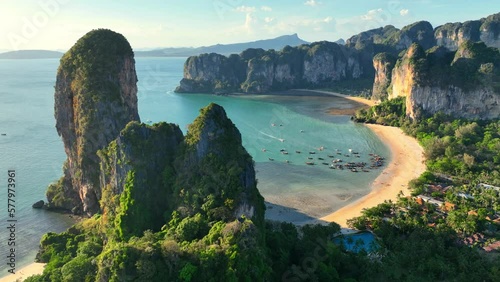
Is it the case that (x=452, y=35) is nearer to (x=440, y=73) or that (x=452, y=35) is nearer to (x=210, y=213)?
(x=440, y=73)

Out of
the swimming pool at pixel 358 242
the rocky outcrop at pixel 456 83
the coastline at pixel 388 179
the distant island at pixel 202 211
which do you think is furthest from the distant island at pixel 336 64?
the swimming pool at pixel 358 242

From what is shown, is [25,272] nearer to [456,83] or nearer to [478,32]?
[456,83]

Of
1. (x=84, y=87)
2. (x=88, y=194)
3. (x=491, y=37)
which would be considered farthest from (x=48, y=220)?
(x=491, y=37)

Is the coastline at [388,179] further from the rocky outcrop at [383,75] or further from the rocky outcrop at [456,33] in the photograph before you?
the rocky outcrop at [456,33]

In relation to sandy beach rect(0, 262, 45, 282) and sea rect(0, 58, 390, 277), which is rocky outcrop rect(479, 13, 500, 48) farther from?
sandy beach rect(0, 262, 45, 282)

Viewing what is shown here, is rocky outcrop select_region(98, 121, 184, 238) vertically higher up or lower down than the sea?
higher up

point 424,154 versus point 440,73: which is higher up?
point 440,73

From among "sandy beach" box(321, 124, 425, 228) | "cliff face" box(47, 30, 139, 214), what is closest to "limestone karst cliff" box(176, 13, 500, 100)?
"sandy beach" box(321, 124, 425, 228)
